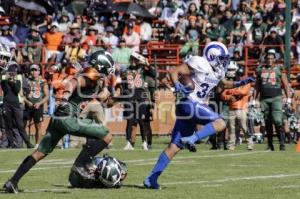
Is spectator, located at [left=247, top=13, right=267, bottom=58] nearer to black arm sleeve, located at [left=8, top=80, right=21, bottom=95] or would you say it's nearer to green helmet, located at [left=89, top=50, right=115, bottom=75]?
black arm sleeve, located at [left=8, top=80, right=21, bottom=95]

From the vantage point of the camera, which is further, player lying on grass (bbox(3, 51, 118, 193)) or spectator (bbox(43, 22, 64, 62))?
spectator (bbox(43, 22, 64, 62))

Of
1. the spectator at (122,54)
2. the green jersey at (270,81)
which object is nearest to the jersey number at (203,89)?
the green jersey at (270,81)

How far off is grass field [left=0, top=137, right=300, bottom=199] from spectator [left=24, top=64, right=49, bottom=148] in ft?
5.12

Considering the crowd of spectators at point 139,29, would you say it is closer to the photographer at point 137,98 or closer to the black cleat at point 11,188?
the photographer at point 137,98

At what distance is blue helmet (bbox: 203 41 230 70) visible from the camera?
39.4ft

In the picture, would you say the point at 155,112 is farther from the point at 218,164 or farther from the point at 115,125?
the point at 218,164

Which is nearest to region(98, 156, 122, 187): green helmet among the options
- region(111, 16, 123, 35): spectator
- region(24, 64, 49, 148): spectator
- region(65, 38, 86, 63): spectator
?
region(24, 64, 49, 148): spectator

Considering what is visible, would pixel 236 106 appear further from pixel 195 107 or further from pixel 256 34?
pixel 195 107

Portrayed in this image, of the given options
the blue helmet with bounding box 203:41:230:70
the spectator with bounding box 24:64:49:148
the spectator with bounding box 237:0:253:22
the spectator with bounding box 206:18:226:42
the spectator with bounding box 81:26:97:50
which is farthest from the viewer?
the spectator with bounding box 237:0:253:22

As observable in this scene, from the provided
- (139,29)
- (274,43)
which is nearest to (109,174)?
(274,43)

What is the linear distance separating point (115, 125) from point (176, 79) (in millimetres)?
11514

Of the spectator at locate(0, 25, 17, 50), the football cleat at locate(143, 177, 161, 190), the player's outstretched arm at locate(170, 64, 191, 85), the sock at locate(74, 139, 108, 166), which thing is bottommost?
the football cleat at locate(143, 177, 161, 190)

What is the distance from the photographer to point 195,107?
11719 millimetres

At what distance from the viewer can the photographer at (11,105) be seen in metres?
19.8
